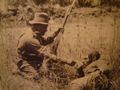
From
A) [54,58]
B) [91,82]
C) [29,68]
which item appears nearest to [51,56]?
[54,58]

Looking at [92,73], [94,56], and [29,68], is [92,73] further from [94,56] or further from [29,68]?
[29,68]

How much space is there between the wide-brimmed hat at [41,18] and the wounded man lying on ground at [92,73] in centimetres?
29

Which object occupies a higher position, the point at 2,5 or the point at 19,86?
the point at 2,5

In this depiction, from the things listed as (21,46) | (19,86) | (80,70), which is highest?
(21,46)

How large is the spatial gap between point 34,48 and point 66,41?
17 centimetres

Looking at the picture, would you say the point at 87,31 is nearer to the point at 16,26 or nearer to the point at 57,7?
the point at 57,7

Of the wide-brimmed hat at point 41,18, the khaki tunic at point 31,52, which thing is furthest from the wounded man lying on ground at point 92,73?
the wide-brimmed hat at point 41,18

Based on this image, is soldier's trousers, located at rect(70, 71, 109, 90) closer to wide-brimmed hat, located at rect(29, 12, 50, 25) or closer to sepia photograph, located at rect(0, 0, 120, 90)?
sepia photograph, located at rect(0, 0, 120, 90)

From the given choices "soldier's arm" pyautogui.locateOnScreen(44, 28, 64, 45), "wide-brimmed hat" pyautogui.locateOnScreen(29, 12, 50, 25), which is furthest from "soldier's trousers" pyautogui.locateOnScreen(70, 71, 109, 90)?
"wide-brimmed hat" pyautogui.locateOnScreen(29, 12, 50, 25)

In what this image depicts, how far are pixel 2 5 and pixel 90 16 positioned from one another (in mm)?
471

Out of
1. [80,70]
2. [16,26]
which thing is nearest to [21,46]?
[16,26]

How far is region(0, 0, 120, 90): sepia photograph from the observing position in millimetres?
1310

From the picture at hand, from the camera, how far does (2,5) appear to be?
136 cm

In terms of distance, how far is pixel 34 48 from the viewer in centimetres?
135
